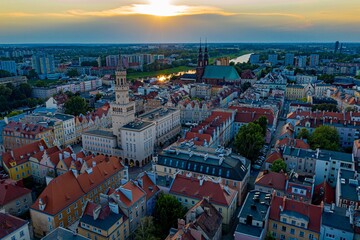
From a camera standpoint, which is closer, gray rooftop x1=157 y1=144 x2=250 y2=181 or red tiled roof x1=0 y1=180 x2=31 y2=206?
red tiled roof x1=0 y1=180 x2=31 y2=206

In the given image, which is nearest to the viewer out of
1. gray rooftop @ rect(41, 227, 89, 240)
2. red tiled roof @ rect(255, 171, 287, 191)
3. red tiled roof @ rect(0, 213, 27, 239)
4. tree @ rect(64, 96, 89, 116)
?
gray rooftop @ rect(41, 227, 89, 240)

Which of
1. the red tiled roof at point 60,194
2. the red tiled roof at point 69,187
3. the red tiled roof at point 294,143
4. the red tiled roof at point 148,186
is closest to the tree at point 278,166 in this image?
the red tiled roof at point 294,143

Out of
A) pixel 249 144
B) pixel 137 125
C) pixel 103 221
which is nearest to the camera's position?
pixel 103 221

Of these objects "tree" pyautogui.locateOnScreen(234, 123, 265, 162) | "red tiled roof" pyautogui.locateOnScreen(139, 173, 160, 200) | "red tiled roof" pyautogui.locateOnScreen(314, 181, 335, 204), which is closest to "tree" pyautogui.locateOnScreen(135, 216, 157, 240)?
"red tiled roof" pyautogui.locateOnScreen(139, 173, 160, 200)

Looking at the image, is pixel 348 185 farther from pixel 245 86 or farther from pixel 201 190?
pixel 245 86

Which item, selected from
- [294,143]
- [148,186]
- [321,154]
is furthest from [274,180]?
[148,186]

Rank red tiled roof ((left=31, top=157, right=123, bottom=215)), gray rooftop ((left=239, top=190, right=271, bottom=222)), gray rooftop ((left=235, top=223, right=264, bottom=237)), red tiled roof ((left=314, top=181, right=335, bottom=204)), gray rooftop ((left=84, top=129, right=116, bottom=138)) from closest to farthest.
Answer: gray rooftop ((left=235, top=223, right=264, bottom=237))
gray rooftop ((left=239, top=190, right=271, bottom=222))
red tiled roof ((left=31, top=157, right=123, bottom=215))
red tiled roof ((left=314, top=181, right=335, bottom=204))
gray rooftop ((left=84, top=129, right=116, bottom=138))

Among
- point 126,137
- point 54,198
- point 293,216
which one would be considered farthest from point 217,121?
point 54,198

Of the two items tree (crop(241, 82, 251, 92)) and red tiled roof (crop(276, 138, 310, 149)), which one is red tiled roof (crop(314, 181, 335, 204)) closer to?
red tiled roof (crop(276, 138, 310, 149))

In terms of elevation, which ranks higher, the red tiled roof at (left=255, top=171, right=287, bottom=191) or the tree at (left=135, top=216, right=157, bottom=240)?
the red tiled roof at (left=255, top=171, right=287, bottom=191)
